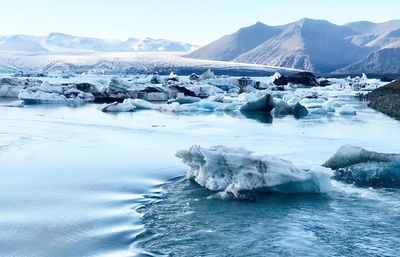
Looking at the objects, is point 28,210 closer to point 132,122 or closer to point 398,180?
point 398,180

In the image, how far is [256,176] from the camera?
21.9 ft

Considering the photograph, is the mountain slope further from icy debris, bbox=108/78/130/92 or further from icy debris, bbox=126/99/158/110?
icy debris, bbox=126/99/158/110

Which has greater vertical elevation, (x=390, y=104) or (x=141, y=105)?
(x=390, y=104)

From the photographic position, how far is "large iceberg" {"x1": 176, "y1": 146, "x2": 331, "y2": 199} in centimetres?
668

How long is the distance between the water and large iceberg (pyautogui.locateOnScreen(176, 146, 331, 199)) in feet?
0.60

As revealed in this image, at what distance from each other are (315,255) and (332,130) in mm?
10780

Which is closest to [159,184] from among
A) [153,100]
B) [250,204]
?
[250,204]

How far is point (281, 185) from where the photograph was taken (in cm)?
671

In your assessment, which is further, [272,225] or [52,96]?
[52,96]

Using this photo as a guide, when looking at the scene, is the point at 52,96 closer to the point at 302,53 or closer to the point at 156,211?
the point at 156,211

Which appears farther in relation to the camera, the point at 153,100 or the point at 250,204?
the point at 153,100

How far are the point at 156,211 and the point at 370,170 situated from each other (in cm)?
339

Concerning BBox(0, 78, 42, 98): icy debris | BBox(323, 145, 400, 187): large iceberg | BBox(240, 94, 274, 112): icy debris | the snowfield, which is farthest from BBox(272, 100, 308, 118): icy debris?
the snowfield

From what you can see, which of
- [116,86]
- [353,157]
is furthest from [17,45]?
[353,157]
